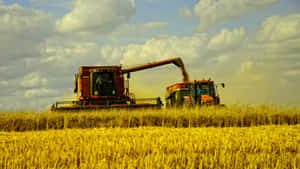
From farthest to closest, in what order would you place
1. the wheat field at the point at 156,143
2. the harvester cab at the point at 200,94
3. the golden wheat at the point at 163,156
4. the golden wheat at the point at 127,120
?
the harvester cab at the point at 200,94, the golden wheat at the point at 127,120, the wheat field at the point at 156,143, the golden wheat at the point at 163,156

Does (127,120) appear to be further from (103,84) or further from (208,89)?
(208,89)

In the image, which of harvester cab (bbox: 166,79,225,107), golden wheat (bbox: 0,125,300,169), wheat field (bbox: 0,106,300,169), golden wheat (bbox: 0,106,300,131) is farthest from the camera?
harvester cab (bbox: 166,79,225,107)

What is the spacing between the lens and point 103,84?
14.8m

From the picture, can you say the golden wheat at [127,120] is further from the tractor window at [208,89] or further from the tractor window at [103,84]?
the tractor window at [103,84]

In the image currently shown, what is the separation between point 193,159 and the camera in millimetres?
4191

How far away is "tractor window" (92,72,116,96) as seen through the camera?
1480 centimetres

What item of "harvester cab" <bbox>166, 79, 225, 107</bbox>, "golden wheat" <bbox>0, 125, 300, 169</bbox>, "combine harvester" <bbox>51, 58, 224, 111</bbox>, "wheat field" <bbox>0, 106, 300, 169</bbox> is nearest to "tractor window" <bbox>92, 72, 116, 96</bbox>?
"combine harvester" <bbox>51, 58, 224, 111</bbox>

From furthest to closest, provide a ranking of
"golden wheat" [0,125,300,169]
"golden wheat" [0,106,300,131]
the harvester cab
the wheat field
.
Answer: the harvester cab → "golden wheat" [0,106,300,131] → the wheat field → "golden wheat" [0,125,300,169]

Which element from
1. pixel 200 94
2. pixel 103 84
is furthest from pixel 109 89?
pixel 200 94

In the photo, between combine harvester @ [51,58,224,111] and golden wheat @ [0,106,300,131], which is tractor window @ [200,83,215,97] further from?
golden wheat @ [0,106,300,131]

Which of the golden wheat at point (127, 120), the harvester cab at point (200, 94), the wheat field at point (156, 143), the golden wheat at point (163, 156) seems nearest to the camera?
the golden wheat at point (163, 156)

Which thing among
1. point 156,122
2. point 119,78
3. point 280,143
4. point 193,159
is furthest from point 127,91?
point 193,159

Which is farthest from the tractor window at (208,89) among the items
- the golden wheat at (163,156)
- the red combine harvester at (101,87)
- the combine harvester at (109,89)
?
the golden wheat at (163,156)

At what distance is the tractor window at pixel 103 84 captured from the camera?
48.6 ft
